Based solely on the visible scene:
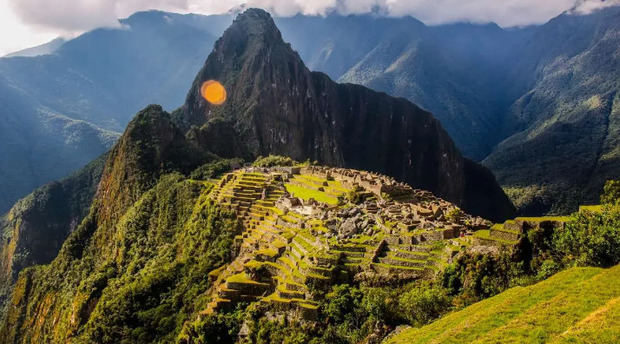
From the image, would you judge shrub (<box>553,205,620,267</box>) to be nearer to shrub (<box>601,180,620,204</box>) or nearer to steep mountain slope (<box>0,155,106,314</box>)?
shrub (<box>601,180,620,204</box>)

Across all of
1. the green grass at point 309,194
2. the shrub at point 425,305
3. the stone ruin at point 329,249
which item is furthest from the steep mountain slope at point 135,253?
the shrub at point 425,305

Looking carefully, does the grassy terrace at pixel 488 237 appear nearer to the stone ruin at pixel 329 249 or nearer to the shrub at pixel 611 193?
the stone ruin at pixel 329 249

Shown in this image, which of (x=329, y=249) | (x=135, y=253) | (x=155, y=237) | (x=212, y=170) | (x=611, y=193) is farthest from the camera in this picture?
(x=212, y=170)

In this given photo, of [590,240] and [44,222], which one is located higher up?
[44,222]

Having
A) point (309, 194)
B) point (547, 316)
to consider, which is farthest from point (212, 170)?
point (547, 316)

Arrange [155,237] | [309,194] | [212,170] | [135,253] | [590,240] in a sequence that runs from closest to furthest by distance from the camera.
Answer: [590,240] < [309,194] < [135,253] < [155,237] < [212,170]

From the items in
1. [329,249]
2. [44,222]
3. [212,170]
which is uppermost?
[212,170]

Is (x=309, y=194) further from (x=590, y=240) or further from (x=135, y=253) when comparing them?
(x=590, y=240)
